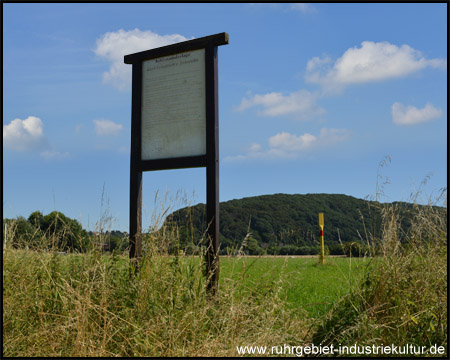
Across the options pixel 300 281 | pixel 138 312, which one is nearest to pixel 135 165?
pixel 138 312

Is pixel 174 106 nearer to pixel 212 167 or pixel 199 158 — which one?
pixel 199 158

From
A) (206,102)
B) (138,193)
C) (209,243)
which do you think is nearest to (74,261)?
(138,193)

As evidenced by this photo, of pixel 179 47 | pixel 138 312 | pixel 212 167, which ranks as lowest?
pixel 138 312

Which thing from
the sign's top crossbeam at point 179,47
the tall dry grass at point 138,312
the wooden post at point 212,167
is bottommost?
the tall dry grass at point 138,312

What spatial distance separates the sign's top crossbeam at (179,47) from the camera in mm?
5414

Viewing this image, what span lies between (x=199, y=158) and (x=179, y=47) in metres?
1.53

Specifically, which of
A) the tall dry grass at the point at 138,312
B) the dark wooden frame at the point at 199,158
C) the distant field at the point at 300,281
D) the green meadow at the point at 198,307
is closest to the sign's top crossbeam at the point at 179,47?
the dark wooden frame at the point at 199,158

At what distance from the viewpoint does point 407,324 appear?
4039 millimetres

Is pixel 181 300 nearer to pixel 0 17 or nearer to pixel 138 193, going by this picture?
pixel 138 193

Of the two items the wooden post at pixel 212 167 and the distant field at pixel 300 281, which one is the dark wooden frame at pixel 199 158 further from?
the distant field at pixel 300 281

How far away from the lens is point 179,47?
5730mm

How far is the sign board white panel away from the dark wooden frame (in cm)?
7

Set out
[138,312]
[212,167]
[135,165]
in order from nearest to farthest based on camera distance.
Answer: [138,312]
[212,167]
[135,165]

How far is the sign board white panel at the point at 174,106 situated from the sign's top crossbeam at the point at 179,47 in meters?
0.06
